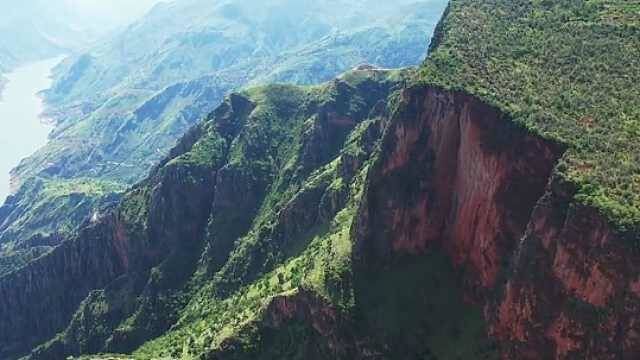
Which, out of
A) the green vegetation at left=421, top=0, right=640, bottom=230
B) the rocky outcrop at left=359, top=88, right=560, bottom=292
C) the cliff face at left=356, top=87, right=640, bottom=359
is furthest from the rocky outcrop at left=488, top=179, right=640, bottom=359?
the rocky outcrop at left=359, top=88, right=560, bottom=292

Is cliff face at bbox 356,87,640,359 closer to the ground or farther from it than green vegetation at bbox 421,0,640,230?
closer to the ground

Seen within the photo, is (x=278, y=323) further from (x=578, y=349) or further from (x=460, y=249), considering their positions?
(x=578, y=349)

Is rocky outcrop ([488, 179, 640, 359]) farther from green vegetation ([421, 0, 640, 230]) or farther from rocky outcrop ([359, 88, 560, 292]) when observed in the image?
rocky outcrop ([359, 88, 560, 292])

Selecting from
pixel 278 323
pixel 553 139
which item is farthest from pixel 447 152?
pixel 278 323

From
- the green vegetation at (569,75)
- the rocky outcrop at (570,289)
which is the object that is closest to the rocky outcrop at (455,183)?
the green vegetation at (569,75)

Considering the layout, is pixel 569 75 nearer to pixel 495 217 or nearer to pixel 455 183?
pixel 455 183

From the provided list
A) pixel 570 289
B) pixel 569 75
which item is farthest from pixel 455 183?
pixel 570 289

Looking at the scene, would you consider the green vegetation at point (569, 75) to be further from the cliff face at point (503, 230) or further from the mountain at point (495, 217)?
the cliff face at point (503, 230)
